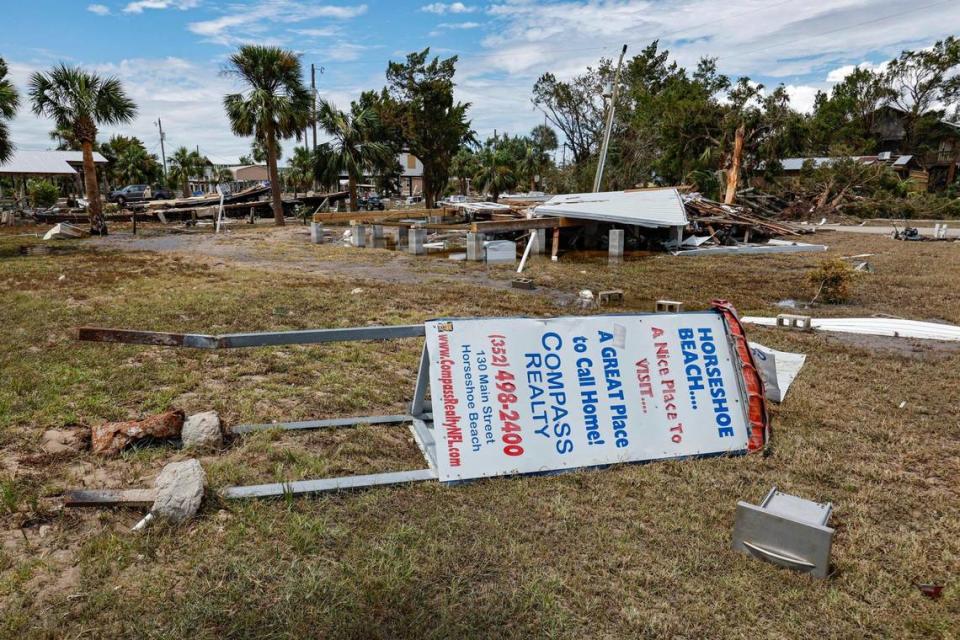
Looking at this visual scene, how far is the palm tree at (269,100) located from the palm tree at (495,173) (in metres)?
20.0

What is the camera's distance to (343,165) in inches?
1117

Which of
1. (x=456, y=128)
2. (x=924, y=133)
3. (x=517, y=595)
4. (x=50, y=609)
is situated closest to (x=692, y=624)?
(x=517, y=595)

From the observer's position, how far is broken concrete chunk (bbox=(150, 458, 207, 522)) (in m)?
3.09

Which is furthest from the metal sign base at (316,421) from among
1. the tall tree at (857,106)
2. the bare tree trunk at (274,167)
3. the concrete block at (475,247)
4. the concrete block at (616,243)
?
the tall tree at (857,106)

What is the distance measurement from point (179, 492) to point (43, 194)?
4067cm

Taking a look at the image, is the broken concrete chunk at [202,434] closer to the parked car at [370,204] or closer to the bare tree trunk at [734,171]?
the bare tree trunk at [734,171]

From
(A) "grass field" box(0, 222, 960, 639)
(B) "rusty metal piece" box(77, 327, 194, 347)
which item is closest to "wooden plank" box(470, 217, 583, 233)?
(A) "grass field" box(0, 222, 960, 639)

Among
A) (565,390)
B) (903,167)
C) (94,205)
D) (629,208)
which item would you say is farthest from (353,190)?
(903,167)

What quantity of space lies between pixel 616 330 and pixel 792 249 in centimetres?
1663

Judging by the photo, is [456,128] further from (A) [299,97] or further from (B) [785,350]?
(B) [785,350]

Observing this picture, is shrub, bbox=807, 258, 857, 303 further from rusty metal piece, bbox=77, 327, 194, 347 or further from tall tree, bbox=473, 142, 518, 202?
tall tree, bbox=473, 142, 518, 202

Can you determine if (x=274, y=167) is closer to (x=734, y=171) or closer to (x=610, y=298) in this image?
(x=610, y=298)

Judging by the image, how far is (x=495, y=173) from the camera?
44.9m

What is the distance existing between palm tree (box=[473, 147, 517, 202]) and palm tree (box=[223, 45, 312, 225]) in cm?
1995
